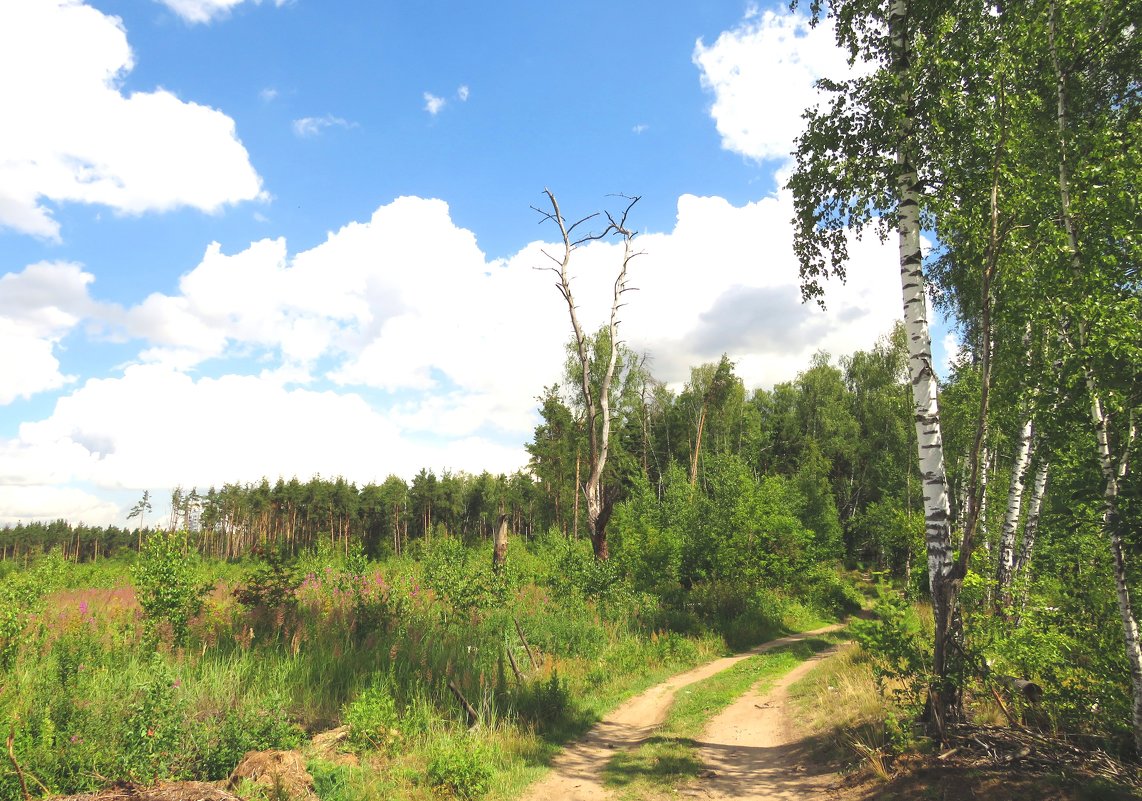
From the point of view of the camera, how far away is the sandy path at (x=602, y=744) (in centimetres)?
725

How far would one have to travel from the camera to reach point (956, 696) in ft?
21.4

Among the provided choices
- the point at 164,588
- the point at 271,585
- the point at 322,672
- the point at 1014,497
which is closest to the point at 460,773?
the point at 322,672

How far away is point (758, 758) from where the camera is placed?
8336 mm

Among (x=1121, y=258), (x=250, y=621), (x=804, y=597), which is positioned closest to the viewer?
(x=1121, y=258)

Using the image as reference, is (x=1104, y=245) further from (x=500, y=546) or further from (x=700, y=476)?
(x=700, y=476)

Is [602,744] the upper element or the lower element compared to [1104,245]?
lower

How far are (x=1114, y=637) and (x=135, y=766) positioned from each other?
33.5ft

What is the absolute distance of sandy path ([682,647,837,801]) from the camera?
700 centimetres

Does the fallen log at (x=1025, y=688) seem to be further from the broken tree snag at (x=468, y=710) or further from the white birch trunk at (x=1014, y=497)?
the broken tree snag at (x=468, y=710)

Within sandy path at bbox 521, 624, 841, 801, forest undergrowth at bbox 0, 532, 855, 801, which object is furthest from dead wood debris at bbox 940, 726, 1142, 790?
forest undergrowth at bbox 0, 532, 855, 801

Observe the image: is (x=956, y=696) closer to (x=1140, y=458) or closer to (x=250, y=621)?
(x=1140, y=458)

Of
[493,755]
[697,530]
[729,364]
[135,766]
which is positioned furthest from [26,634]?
[729,364]

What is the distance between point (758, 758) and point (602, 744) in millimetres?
2417

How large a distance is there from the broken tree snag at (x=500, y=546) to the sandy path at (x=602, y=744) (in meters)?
5.37
